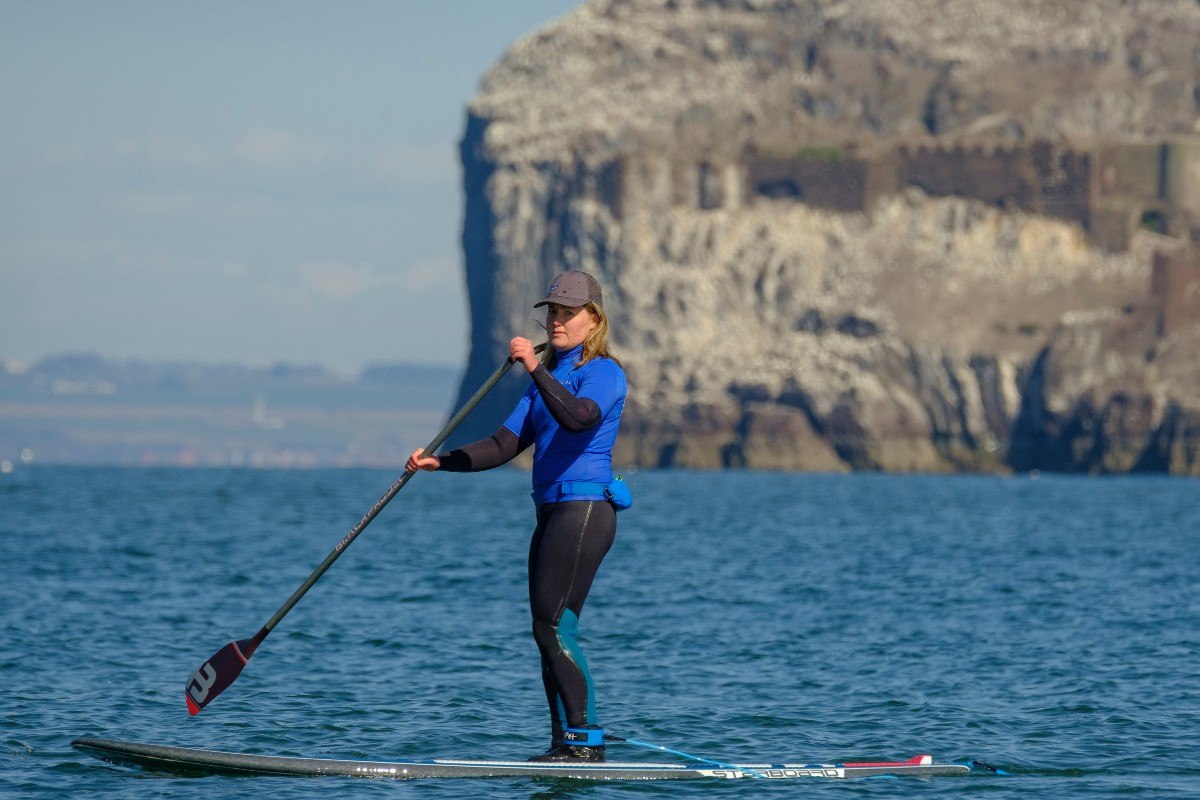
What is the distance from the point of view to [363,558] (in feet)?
119

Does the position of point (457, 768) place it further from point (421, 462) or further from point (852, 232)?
point (852, 232)

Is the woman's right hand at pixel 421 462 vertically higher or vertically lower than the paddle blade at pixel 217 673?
higher

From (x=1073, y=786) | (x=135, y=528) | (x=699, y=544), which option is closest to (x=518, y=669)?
(x=1073, y=786)

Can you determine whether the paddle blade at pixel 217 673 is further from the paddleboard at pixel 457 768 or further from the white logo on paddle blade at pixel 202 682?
the paddleboard at pixel 457 768

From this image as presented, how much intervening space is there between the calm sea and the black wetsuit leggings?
761mm

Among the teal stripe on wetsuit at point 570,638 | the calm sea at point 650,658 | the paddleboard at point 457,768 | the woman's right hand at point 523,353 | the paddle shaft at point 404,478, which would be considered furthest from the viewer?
the calm sea at point 650,658

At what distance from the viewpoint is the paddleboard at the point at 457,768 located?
1195 cm

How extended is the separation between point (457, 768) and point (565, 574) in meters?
1.59

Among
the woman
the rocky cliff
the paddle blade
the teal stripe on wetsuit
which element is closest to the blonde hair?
the woman

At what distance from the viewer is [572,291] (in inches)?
453

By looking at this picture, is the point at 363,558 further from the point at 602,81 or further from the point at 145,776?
the point at 602,81

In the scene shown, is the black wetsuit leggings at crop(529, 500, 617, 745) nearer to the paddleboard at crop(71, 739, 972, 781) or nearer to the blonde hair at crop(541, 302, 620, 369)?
the paddleboard at crop(71, 739, 972, 781)

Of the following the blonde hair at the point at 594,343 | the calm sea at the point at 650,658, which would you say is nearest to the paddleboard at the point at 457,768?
the calm sea at the point at 650,658

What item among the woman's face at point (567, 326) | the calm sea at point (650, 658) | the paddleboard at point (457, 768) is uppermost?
the woman's face at point (567, 326)
